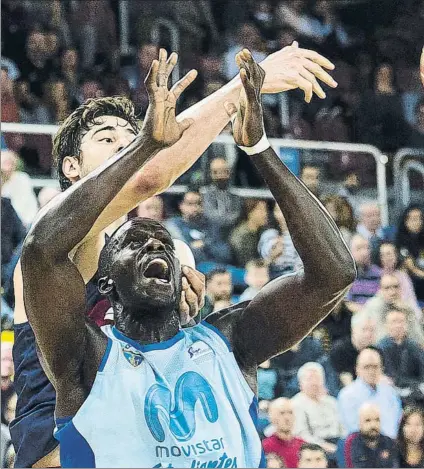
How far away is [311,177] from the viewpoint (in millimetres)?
8836

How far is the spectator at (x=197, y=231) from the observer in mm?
8016

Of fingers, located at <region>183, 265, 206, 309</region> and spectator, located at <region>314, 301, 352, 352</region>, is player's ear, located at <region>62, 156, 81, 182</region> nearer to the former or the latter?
fingers, located at <region>183, 265, 206, 309</region>

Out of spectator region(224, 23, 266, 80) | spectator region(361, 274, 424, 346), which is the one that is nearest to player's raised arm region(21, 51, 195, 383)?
spectator region(361, 274, 424, 346)

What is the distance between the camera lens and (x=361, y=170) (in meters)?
9.11

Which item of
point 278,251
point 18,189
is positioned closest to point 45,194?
point 18,189

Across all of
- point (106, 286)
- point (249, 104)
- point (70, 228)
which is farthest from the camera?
point (106, 286)

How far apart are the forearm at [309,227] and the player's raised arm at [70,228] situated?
0.29 m

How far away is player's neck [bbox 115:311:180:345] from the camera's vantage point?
10.8 feet

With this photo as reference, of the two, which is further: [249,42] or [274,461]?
[249,42]

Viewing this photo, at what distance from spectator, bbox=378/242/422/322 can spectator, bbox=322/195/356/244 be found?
11.1 inches

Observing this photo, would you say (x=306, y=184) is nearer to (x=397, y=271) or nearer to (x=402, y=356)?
(x=397, y=271)

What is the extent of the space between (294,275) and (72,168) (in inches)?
41.9

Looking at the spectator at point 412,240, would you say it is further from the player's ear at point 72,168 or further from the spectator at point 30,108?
the player's ear at point 72,168

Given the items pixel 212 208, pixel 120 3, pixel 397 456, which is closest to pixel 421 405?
pixel 397 456
